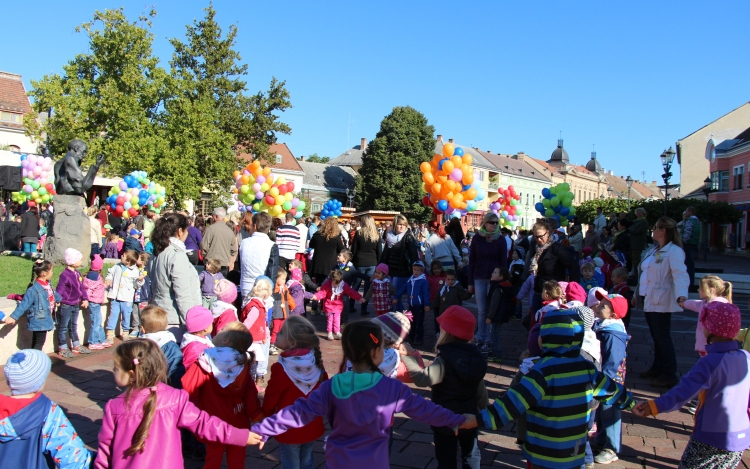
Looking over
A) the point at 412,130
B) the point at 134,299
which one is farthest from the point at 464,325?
the point at 412,130

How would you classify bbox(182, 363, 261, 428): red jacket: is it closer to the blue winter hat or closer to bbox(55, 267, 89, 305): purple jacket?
the blue winter hat

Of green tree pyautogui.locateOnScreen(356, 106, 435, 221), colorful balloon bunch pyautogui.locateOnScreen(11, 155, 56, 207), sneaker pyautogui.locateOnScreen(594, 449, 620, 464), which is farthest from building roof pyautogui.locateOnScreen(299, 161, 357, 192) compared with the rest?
sneaker pyautogui.locateOnScreen(594, 449, 620, 464)

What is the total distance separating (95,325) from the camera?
749cm

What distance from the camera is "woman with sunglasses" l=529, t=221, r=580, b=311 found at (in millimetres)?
6609

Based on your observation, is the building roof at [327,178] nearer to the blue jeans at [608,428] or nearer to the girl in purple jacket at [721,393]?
the blue jeans at [608,428]

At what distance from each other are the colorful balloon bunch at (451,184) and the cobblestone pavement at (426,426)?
246 inches

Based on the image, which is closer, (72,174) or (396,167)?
A: (72,174)

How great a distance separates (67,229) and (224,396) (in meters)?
7.16

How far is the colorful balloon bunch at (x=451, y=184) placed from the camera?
45.1ft

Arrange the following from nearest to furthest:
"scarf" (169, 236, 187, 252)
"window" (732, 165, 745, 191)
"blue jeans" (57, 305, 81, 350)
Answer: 1. "scarf" (169, 236, 187, 252)
2. "blue jeans" (57, 305, 81, 350)
3. "window" (732, 165, 745, 191)

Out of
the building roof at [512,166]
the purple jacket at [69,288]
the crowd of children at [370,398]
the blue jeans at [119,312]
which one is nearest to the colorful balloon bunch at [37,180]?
the blue jeans at [119,312]

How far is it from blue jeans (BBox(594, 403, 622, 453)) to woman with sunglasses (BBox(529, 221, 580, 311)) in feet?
8.03

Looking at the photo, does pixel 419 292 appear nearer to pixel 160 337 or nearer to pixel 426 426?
pixel 426 426

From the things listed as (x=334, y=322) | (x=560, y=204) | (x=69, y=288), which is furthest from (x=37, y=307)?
(x=560, y=204)
